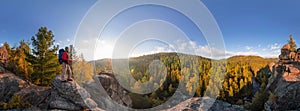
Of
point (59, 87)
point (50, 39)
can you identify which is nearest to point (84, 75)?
point (50, 39)

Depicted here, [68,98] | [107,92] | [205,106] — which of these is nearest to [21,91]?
[68,98]

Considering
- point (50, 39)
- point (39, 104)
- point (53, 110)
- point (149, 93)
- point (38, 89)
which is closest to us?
point (53, 110)

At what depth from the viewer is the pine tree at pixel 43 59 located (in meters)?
26.3

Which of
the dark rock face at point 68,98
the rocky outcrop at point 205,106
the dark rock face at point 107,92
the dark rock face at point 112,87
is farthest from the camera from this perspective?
the dark rock face at point 112,87

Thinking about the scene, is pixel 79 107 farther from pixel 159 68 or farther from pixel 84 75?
pixel 159 68

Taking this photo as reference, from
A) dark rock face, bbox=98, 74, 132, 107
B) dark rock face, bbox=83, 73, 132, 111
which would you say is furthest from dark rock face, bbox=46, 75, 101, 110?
dark rock face, bbox=98, 74, 132, 107

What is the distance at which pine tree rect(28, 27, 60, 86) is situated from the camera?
26.3 meters

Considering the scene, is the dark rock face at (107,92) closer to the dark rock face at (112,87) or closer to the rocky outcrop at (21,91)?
the dark rock face at (112,87)

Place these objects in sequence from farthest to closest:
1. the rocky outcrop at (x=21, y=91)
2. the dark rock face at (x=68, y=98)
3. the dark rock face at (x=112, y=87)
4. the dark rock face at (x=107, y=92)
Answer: the dark rock face at (x=112, y=87) < the dark rock face at (x=107, y=92) < the rocky outcrop at (x=21, y=91) < the dark rock face at (x=68, y=98)

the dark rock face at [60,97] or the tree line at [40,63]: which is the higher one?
the tree line at [40,63]

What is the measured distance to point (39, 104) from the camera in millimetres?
18516

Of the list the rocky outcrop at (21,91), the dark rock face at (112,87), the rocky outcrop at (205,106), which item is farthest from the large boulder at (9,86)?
the rocky outcrop at (205,106)

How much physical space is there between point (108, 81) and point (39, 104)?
27.0 feet

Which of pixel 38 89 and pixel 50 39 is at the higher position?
pixel 50 39
